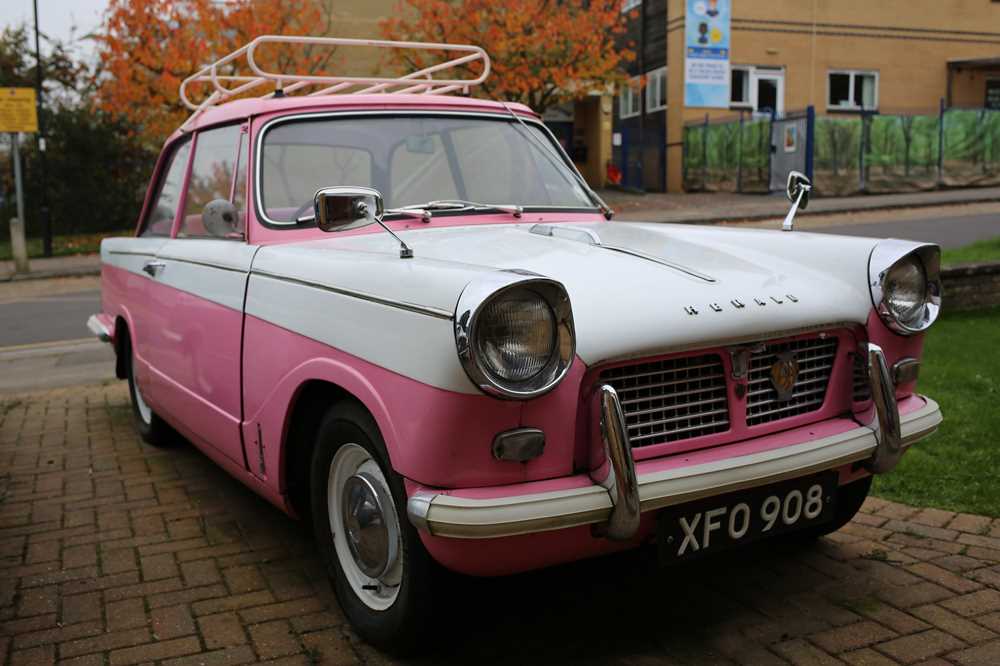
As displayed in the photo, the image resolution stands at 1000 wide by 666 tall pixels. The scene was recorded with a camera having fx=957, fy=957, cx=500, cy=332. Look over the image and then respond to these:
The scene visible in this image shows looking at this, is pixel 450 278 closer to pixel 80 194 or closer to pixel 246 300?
pixel 246 300

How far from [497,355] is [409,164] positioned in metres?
1.73

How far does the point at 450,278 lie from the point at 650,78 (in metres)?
27.6

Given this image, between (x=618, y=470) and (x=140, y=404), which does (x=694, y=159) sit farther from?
(x=618, y=470)

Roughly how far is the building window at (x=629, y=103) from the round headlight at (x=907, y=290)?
2712 cm

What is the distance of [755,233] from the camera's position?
3.64m

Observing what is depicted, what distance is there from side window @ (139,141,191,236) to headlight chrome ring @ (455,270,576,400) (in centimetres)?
284

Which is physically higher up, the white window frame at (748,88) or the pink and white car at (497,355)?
the white window frame at (748,88)

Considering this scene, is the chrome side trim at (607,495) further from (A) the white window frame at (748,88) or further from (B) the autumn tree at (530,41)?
(A) the white window frame at (748,88)

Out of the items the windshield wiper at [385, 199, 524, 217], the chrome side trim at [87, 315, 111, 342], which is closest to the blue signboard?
the chrome side trim at [87, 315, 111, 342]

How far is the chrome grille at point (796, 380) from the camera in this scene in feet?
9.27

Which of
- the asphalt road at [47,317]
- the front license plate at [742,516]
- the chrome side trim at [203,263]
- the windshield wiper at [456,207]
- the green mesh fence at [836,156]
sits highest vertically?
the green mesh fence at [836,156]

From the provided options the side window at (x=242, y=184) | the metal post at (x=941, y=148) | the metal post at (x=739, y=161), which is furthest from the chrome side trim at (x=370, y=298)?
the metal post at (x=941, y=148)

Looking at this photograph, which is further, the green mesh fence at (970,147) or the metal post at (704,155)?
the metal post at (704,155)

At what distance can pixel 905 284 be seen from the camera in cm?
316
